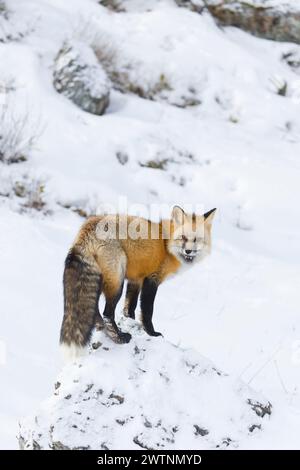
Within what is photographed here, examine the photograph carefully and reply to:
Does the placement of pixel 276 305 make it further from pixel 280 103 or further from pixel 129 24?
pixel 129 24

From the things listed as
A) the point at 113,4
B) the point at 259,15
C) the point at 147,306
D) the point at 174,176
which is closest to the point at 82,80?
the point at 174,176

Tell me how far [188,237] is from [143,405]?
1.65m

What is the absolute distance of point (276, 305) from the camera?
351 inches

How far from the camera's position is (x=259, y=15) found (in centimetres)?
1603

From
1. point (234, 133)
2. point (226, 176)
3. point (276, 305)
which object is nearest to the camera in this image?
point (276, 305)

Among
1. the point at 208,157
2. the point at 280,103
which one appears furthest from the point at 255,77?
the point at 208,157

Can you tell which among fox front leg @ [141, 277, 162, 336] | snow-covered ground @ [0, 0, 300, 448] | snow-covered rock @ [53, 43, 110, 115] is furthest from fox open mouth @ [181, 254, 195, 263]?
snow-covered rock @ [53, 43, 110, 115]

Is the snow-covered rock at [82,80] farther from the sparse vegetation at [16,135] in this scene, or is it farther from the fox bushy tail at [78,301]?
the fox bushy tail at [78,301]

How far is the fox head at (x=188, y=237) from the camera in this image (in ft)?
17.4

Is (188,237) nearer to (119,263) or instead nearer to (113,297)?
(119,263)

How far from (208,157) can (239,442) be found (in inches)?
343

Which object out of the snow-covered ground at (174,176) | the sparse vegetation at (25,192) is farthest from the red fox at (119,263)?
the sparse vegetation at (25,192)

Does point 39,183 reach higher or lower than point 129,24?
lower

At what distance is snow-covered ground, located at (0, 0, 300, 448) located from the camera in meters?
6.75
